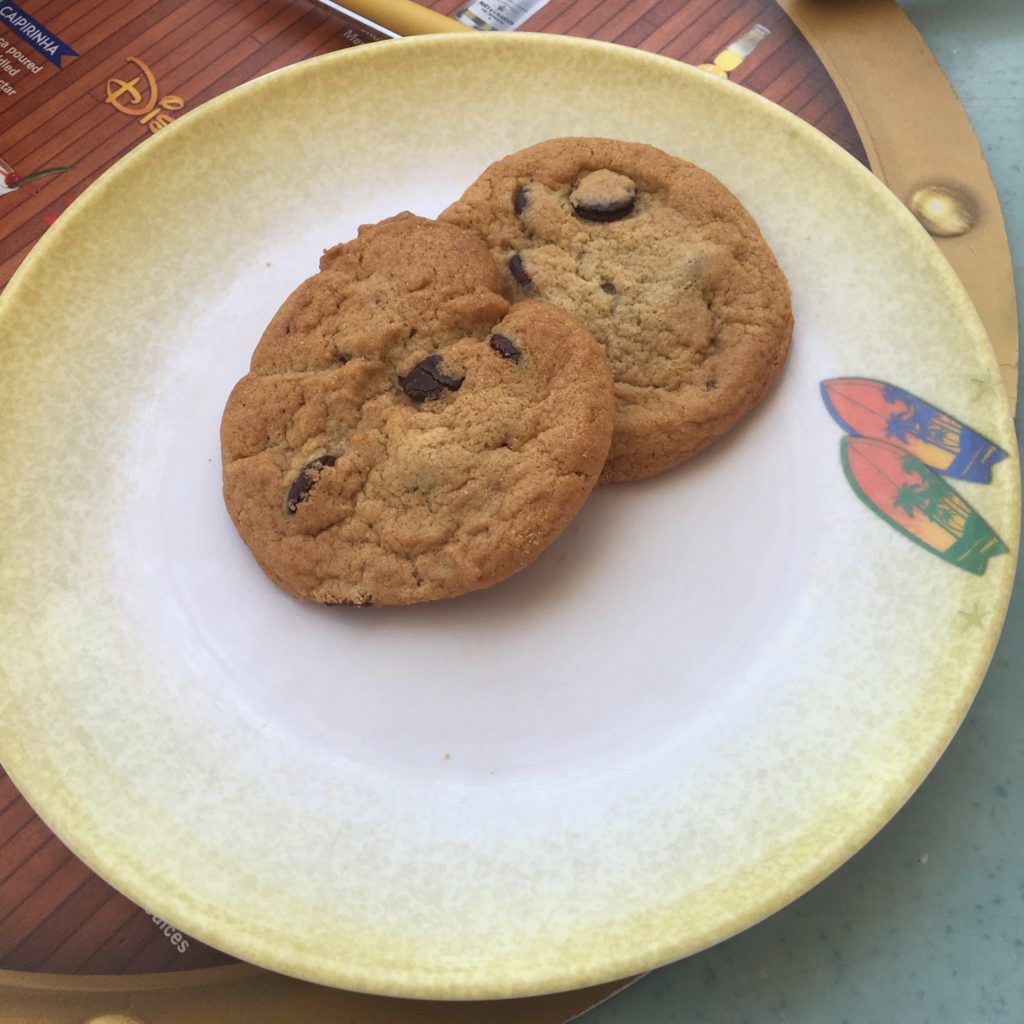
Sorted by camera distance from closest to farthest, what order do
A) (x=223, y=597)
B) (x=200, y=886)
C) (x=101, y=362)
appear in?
(x=200, y=886) < (x=223, y=597) < (x=101, y=362)

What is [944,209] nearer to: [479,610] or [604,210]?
[604,210]

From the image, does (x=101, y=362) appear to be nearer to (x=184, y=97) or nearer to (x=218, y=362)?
(x=218, y=362)

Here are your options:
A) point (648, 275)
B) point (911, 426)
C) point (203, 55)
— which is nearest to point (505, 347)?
point (648, 275)

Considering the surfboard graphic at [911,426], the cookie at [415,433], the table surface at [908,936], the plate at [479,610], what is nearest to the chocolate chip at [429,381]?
the cookie at [415,433]

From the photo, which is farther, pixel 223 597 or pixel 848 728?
pixel 223 597

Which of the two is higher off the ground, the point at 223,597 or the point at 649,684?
the point at 223,597

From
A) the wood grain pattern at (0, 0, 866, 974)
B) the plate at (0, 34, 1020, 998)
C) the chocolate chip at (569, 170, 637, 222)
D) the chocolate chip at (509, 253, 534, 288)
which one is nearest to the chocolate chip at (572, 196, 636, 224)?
the chocolate chip at (569, 170, 637, 222)

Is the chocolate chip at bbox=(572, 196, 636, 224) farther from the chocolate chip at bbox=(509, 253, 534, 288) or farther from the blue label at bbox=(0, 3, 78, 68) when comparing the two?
Answer: the blue label at bbox=(0, 3, 78, 68)

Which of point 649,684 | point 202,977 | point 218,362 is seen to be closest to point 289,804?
point 202,977
